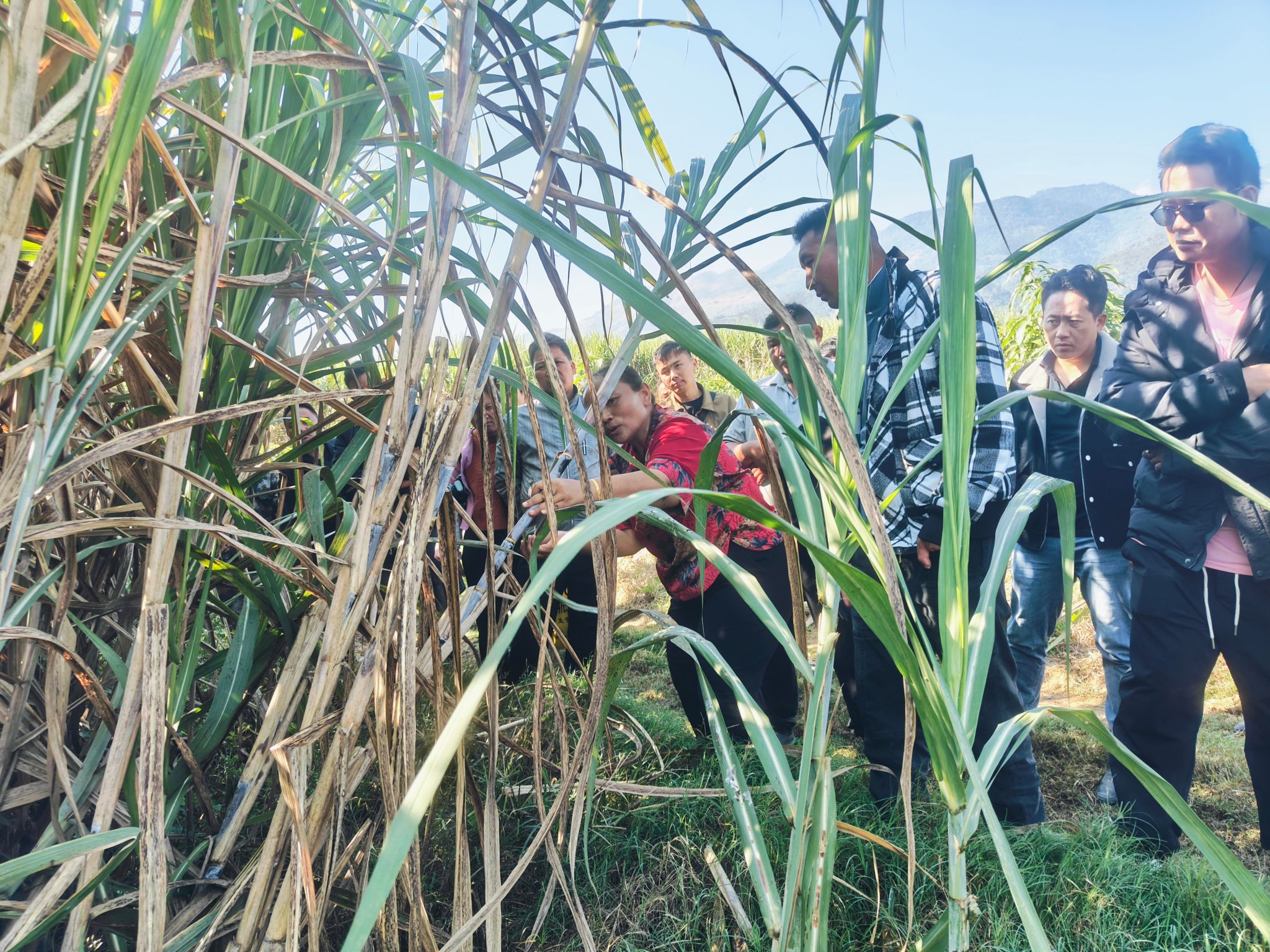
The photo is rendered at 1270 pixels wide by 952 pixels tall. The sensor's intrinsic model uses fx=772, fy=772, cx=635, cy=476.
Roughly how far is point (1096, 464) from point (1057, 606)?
604 millimetres

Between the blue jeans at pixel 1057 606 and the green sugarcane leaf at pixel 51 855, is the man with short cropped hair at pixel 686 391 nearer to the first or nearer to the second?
the blue jeans at pixel 1057 606

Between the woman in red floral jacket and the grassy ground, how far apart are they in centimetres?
40

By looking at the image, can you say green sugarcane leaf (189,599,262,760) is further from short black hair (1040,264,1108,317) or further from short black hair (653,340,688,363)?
short black hair (653,340,688,363)

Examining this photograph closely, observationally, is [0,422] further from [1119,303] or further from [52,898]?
[1119,303]

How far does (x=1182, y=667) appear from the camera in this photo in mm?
1759

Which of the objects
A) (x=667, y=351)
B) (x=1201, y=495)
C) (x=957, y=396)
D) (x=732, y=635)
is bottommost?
(x=732, y=635)

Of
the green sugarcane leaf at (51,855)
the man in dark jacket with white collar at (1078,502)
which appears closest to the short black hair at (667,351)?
the man in dark jacket with white collar at (1078,502)

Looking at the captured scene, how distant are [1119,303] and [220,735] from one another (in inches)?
253

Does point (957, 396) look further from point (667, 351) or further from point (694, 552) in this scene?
point (667, 351)

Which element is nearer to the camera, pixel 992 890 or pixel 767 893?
pixel 767 893

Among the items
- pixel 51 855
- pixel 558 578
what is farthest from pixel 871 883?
pixel 51 855

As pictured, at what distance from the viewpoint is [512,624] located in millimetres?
358

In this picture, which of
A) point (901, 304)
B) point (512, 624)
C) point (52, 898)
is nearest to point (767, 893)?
point (512, 624)

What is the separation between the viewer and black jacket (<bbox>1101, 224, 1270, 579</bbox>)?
1689mm
